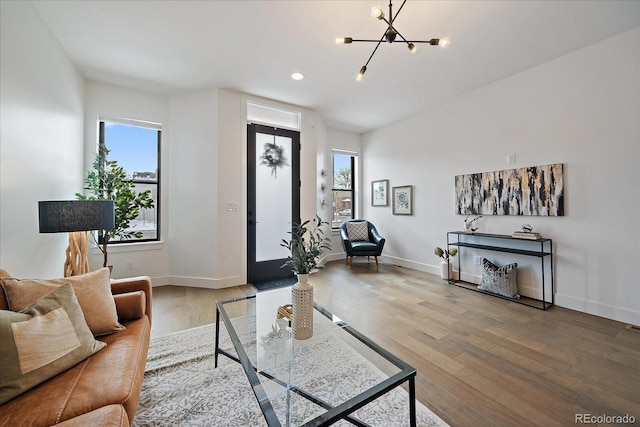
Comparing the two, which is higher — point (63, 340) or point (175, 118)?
point (175, 118)

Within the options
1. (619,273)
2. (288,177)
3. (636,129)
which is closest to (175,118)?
(288,177)

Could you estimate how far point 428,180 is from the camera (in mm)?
4562

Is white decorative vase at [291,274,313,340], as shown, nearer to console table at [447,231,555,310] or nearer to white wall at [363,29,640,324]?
console table at [447,231,555,310]

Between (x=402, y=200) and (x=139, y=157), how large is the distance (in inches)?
179

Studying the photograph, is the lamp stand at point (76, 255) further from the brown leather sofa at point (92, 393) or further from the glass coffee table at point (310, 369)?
the glass coffee table at point (310, 369)

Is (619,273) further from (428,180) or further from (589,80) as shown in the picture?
(428,180)

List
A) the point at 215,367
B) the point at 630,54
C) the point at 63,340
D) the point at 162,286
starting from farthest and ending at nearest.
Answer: the point at 162,286 → the point at 630,54 → the point at 215,367 → the point at 63,340

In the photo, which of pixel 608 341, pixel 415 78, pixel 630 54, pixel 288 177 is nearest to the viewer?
pixel 608 341

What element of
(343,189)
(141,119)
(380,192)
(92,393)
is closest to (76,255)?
(92,393)

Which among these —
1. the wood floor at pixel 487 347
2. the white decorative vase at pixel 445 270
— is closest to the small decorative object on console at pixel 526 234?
the wood floor at pixel 487 347

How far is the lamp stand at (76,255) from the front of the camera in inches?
94.0

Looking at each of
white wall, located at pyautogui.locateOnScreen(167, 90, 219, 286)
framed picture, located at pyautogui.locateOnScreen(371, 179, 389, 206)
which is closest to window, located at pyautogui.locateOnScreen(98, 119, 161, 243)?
white wall, located at pyautogui.locateOnScreen(167, 90, 219, 286)

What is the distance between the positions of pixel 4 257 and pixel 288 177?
127 inches

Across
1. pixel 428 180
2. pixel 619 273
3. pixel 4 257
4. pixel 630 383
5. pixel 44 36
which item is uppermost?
pixel 44 36
